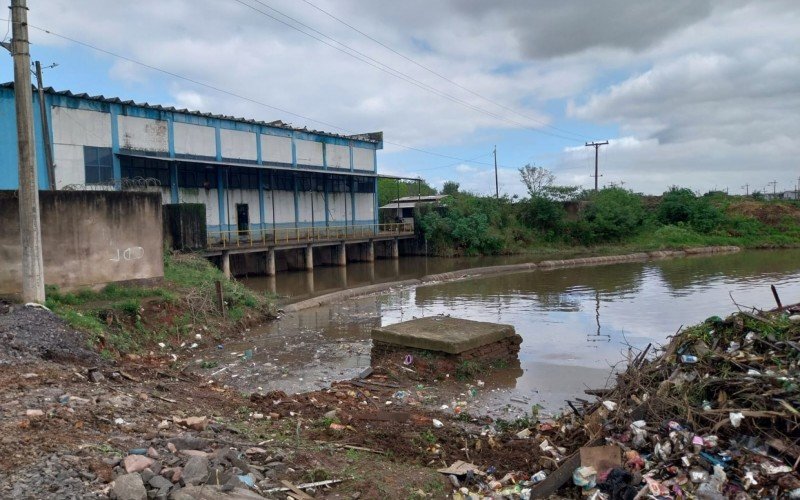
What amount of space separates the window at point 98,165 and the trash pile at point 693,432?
23.8 metres

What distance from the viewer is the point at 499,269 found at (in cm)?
3306

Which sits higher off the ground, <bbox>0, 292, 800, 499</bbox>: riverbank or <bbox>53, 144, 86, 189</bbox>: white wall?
<bbox>53, 144, 86, 189</bbox>: white wall

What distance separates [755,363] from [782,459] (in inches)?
52.7

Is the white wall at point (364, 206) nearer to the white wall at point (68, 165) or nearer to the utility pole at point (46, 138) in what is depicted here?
the white wall at point (68, 165)

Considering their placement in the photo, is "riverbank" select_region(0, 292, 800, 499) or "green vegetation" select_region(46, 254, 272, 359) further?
"green vegetation" select_region(46, 254, 272, 359)

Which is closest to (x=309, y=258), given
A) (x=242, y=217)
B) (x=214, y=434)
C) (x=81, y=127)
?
→ (x=242, y=217)

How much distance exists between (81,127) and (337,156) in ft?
57.9

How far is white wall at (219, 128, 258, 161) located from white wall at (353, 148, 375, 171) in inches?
377

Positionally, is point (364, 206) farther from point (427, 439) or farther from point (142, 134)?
point (427, 439)

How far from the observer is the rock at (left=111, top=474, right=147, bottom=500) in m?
4.62

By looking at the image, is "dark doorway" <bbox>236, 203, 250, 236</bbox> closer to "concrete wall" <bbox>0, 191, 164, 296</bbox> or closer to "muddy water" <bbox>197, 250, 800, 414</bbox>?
"muddy water" <bbox>197, 250, 800, 414</bbox>

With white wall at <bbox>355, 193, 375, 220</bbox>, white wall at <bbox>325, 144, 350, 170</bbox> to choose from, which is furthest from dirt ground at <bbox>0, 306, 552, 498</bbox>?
white wall at <bbox>355, 193, 375, 220</bbox>

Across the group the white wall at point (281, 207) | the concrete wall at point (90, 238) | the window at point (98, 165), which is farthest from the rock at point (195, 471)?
the white wall at point (281, 207)

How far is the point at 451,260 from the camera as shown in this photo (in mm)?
42344
